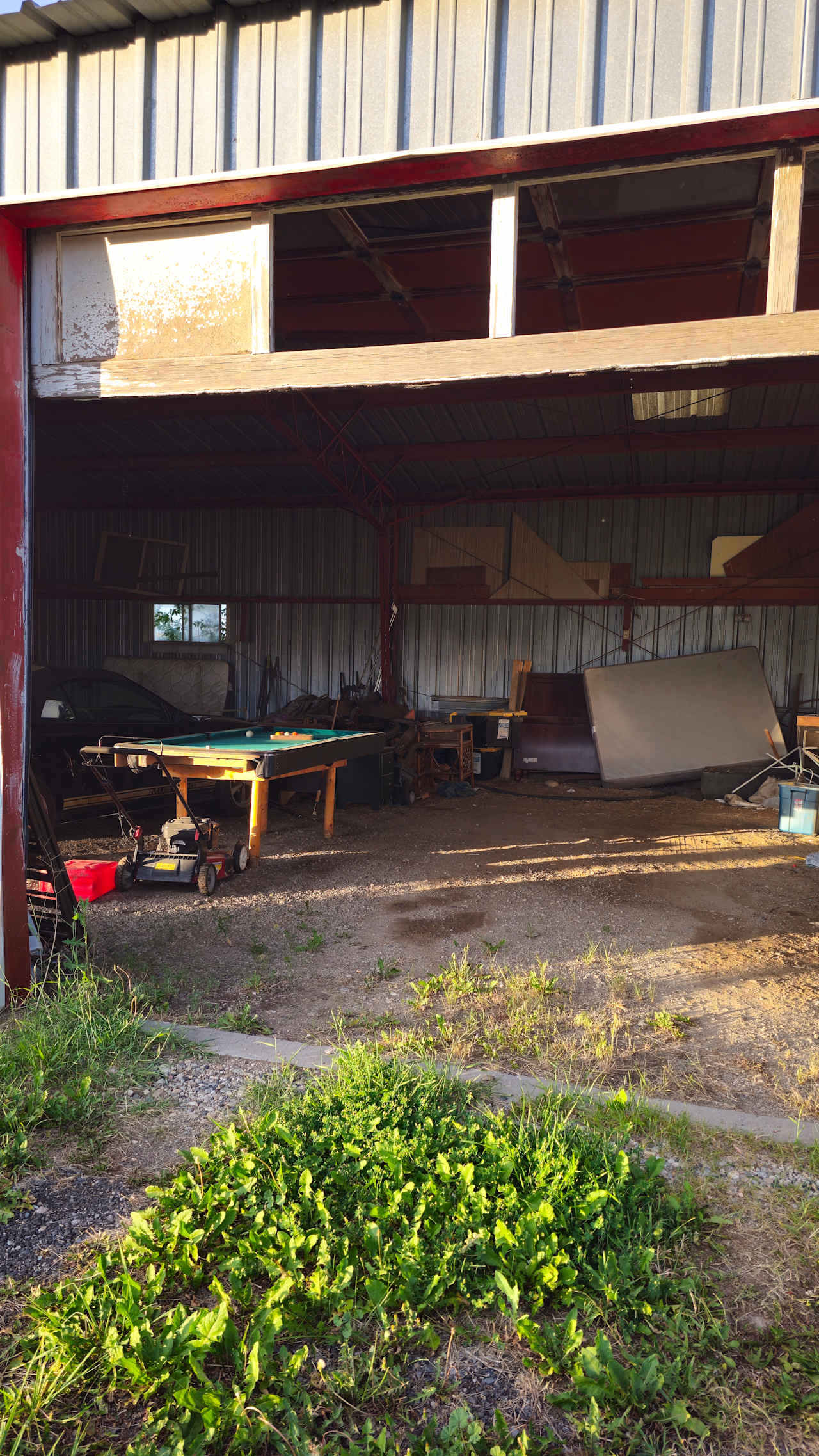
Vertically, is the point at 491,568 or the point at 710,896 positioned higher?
the point at 491,568

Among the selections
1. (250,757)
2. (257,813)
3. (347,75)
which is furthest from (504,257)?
(257,813)

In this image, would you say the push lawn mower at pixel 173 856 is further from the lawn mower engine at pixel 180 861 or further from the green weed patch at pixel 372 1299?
the green weed patch at pixel 372 1299

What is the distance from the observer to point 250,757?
5.98m

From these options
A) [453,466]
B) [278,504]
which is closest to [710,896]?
[453,466]

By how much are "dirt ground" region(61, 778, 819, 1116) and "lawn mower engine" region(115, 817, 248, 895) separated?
0.14m

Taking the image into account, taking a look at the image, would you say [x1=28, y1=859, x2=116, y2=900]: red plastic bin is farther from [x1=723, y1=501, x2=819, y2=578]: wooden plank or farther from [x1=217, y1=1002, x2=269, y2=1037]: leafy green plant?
[x1=723, y1=501, x2=819, y2=578]: wooden plank

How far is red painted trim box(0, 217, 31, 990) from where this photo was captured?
3826mm

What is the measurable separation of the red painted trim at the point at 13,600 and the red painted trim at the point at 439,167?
0.42 metres

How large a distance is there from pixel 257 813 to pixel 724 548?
9.61 metres

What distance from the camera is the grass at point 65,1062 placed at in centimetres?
285

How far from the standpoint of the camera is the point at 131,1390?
185 centimetres

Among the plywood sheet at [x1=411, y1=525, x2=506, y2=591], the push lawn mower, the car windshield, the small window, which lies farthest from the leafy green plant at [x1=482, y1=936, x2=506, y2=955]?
the small window

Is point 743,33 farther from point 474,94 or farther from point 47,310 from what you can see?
point 47,310

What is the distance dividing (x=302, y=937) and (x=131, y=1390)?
342cm
